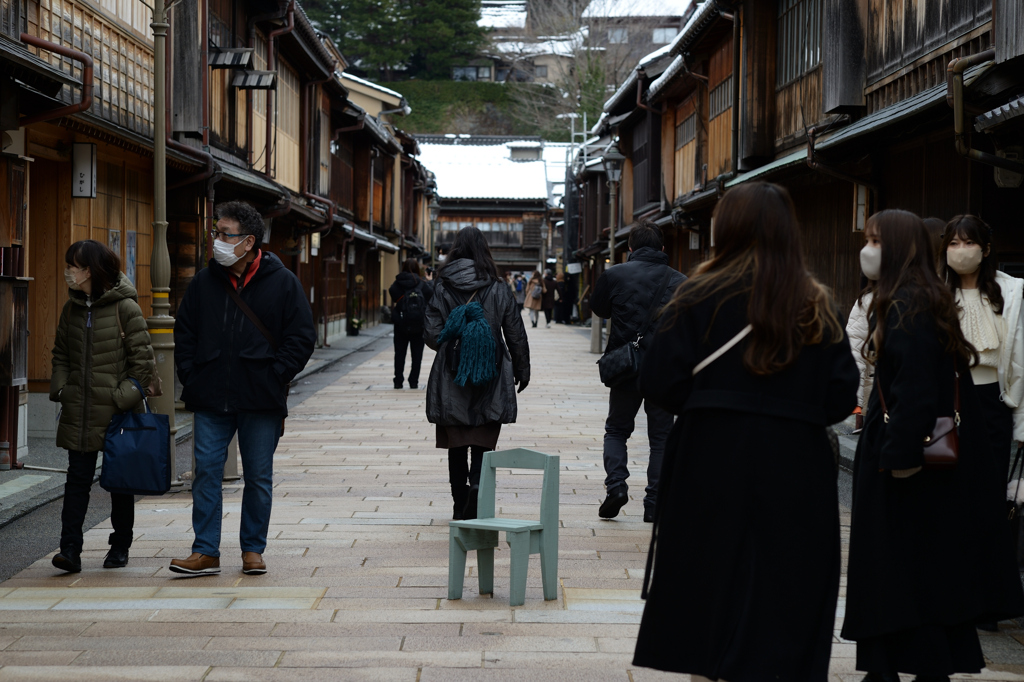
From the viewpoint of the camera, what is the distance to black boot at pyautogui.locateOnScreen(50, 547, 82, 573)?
5848mm

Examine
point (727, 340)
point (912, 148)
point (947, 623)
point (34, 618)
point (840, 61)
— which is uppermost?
point (840, 61)

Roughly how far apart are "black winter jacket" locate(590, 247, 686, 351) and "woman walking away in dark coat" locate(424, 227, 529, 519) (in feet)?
2.15

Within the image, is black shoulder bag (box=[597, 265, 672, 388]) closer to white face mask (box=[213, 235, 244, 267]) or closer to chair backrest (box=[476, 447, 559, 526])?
chair backrest (box=[476, 447, 559, 526])

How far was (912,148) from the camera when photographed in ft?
35.5

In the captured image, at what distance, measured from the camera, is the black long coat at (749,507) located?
10.8 ft

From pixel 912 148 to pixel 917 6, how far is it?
134 centimetres

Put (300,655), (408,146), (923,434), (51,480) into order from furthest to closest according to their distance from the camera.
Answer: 1. (408,146)
2. (51,480)
3. (300,655)
4. (923,434)

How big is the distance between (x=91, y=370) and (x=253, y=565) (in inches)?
53.6

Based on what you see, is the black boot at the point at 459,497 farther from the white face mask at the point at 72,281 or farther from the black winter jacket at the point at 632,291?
the white face mask at the point at 72,281

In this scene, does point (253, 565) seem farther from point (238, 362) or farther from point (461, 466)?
point (461, 466)

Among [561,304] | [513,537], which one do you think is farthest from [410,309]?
[561,304]

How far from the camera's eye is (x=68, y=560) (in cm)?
584

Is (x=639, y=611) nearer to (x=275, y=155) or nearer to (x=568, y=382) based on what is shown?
(x=568, y=382)

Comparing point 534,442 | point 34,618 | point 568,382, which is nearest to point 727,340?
point 34,618
